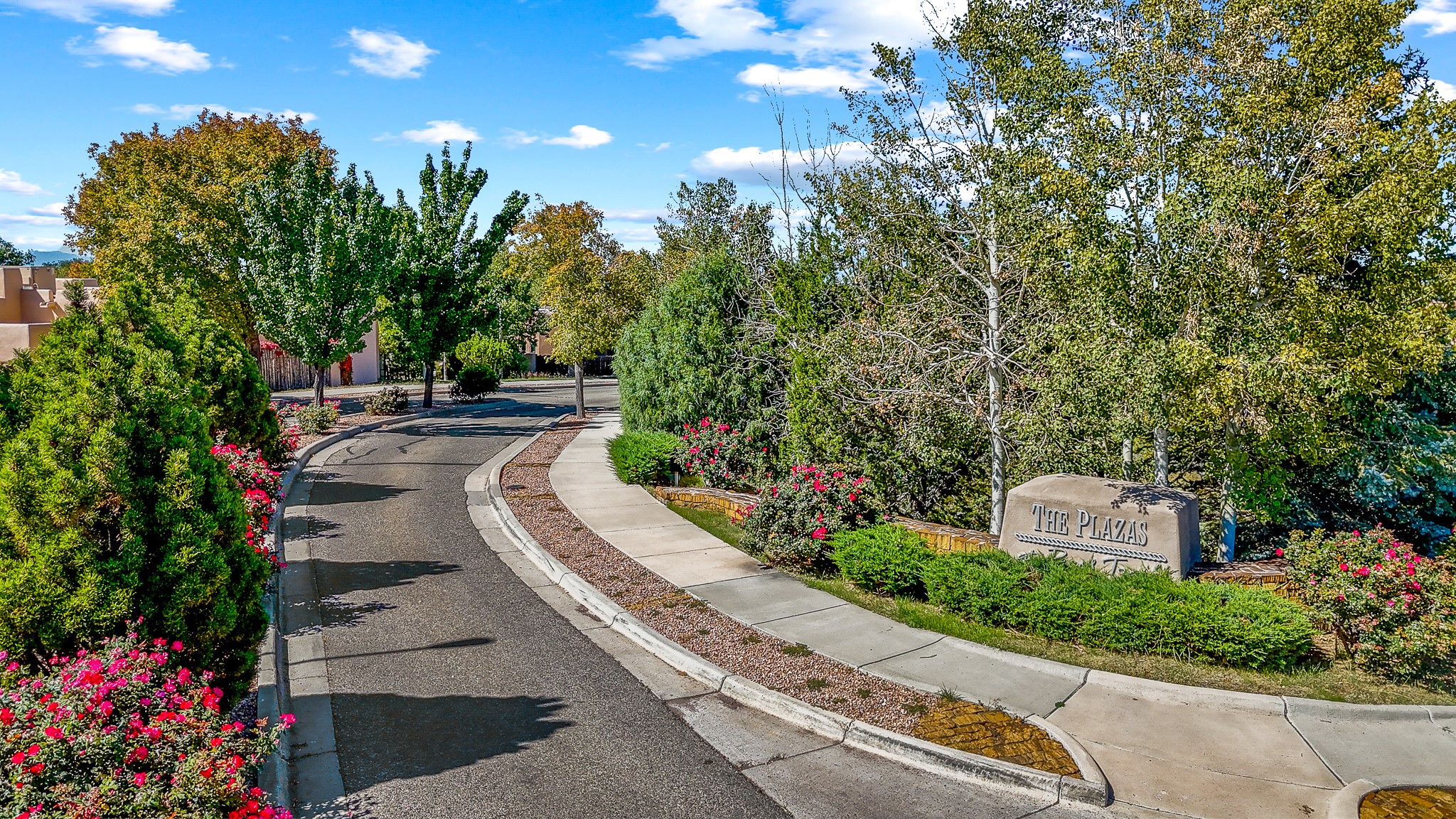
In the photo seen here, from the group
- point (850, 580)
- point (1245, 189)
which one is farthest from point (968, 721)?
point (1245, 189)

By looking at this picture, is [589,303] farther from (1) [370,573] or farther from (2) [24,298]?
(2) [24,298]

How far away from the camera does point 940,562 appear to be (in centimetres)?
923

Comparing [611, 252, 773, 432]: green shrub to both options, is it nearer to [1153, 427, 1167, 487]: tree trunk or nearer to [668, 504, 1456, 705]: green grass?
[1153, 427, 1167, 487]: tree trunk

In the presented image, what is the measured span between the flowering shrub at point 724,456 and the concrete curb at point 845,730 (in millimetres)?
6040

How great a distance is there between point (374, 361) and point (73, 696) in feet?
149

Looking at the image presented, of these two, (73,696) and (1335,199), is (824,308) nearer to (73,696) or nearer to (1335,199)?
(1335,199)

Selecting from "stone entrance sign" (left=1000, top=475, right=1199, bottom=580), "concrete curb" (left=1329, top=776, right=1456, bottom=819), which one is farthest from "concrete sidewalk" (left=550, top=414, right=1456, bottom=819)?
"stone entrance sign" (left=1000, top=475, right=1199, bottom=580)

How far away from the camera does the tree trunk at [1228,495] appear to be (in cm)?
959

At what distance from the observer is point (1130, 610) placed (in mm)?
7902

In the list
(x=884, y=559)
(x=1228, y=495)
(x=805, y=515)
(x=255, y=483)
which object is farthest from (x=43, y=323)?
(x=1228, y=495)

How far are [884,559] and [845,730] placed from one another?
335 centimetres

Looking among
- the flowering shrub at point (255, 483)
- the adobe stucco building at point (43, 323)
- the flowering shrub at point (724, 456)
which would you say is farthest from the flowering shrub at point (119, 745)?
the flowering shrub at point (724, 456)

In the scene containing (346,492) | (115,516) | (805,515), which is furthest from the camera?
(346,492)

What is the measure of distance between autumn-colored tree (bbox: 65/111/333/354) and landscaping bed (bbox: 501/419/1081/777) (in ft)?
60.3
